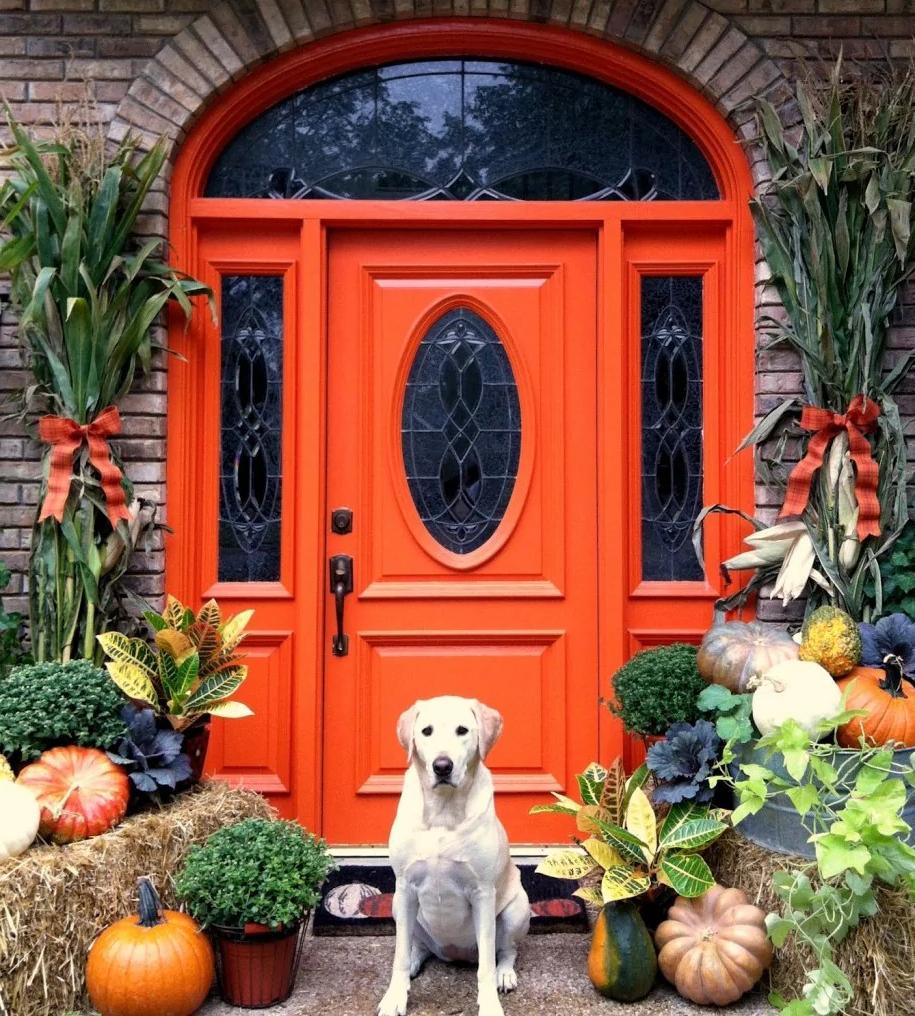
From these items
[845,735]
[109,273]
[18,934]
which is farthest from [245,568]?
[845,735]

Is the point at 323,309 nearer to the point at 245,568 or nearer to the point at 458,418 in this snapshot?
the point at 458,418

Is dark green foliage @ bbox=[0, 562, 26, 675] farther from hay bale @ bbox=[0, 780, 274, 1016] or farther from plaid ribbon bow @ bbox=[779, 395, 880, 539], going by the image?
plaid ribbon bow @ bbox=[779, 395, 880, 539]

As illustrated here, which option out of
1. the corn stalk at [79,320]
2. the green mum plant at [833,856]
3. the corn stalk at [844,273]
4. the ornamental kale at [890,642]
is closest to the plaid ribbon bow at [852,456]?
the corn stalk at [844,273]

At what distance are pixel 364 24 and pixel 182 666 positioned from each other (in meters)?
2.70

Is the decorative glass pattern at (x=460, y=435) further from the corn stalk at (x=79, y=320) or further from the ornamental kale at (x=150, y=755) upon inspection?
the ornamental kale at (x=150, y=755)

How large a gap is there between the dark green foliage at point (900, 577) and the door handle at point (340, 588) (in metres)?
2.11

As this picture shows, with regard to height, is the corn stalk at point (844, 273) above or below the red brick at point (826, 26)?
below

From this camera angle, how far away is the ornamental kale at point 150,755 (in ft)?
11.3

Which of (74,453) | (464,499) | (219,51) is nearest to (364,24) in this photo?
(219,51)

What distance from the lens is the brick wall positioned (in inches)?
164

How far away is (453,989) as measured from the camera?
10.5 feet

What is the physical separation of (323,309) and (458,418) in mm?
731

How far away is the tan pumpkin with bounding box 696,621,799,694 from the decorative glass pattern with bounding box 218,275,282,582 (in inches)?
70.9

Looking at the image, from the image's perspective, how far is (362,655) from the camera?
4.34m
